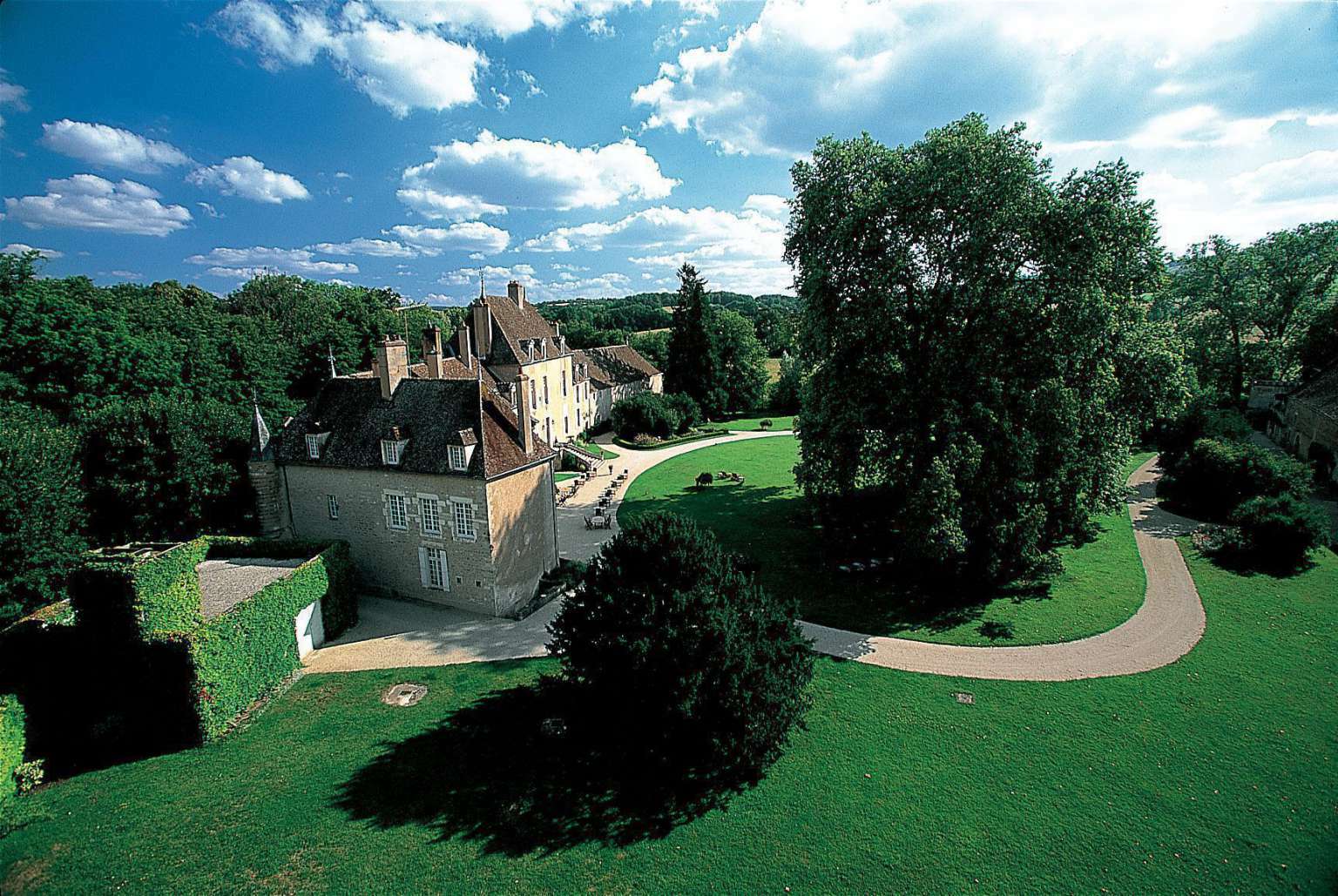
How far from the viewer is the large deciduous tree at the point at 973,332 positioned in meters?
21.0

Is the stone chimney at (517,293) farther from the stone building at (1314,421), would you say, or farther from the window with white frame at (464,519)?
the stone building at (1314,421)

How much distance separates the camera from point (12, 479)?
1952cm

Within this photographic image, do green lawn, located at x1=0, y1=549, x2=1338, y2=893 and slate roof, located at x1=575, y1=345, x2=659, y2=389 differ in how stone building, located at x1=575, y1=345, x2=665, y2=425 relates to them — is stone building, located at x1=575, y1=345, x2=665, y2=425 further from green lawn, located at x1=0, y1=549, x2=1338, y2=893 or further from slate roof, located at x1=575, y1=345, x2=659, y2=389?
green lawn, located at x1=0, y1=549, x2=1338, y2=893

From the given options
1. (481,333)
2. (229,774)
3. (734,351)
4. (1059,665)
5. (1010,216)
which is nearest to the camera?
(229,774)

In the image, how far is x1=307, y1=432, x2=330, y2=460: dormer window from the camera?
25.1 m

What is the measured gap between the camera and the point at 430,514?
2341 centimetres

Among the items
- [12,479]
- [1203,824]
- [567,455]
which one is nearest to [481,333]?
[567,455]

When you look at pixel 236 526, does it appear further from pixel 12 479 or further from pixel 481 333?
pixel 481 333

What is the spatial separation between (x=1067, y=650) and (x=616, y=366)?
54.7m

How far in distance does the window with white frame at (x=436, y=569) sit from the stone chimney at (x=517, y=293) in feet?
99.8

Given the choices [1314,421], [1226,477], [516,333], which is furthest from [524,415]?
[1314,421]

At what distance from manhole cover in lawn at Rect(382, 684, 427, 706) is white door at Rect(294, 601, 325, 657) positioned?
4292 millimetres

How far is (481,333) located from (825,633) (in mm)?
34818

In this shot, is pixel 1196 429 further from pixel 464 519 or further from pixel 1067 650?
pixel 464 519
